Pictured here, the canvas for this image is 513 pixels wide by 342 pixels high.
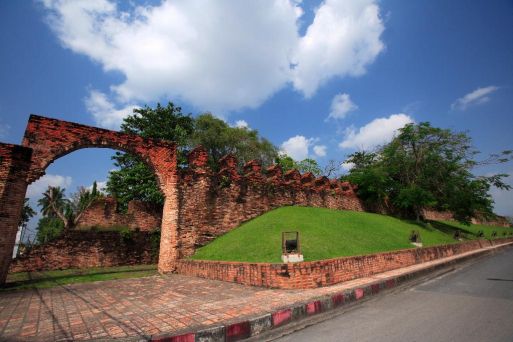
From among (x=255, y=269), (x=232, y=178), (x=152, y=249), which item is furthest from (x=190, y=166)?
(x=255, y=269)

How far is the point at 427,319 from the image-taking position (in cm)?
425

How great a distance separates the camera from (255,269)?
657 cm

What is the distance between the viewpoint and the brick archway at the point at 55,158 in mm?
8453

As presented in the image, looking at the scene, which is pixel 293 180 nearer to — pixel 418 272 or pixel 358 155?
pixel 418 272

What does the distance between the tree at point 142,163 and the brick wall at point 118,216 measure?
73 centimetres

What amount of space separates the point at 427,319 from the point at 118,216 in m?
22.5

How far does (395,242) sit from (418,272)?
325cm

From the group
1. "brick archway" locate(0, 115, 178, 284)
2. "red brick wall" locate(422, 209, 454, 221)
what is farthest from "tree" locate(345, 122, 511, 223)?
"brick archway" locate(0, 115, 178, 284)

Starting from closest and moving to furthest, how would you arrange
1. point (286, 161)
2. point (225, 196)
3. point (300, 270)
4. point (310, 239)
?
point (300, 270) → point (310, 239) → point (225, 196) → point (286, 161)

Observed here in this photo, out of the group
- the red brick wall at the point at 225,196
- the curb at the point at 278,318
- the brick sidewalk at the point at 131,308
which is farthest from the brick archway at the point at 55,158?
the curb at the point at 278,318

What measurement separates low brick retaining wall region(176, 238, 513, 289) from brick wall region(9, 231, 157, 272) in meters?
Answer: 5.69

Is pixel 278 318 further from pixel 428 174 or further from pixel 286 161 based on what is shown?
pixel 286 161

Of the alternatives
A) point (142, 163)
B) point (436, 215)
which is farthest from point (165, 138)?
point (436, 215)

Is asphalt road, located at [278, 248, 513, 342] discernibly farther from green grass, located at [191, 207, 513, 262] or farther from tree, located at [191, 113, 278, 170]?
tree, located at [191, 113, 278, 170]
